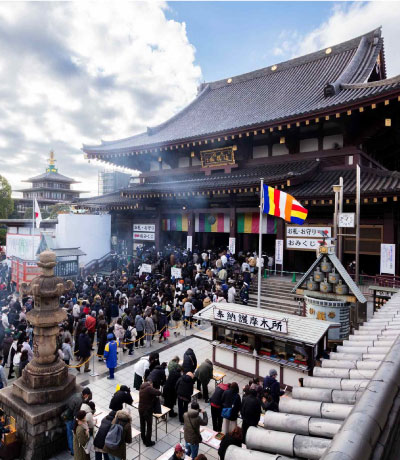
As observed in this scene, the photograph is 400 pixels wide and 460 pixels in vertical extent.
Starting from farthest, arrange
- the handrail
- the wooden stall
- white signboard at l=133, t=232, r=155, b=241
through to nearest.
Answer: white signboard at l=133, t=232, r=155, b=241 → the wooden stall → the handrail

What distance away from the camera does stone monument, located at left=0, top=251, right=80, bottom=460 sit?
6051 mm

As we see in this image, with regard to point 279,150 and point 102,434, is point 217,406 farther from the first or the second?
point 279,150

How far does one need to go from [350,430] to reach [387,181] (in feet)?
50.7

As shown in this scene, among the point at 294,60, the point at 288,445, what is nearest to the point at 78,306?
the point at 288,445

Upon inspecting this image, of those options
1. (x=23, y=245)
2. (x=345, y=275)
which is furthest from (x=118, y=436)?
(x=23, y=245)

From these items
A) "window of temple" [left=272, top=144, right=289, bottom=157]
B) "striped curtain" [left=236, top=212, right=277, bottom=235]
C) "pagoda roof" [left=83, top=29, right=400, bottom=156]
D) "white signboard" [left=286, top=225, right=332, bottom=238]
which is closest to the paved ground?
"white signboard" [left=286, top=225, right=332, bottom=238]

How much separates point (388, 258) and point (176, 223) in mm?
14026

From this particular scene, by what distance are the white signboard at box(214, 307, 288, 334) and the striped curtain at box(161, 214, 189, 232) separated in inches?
508

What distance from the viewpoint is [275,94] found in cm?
2392

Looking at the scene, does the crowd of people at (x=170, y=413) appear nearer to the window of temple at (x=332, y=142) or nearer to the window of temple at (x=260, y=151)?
the window of temple at (x=332, y=142)

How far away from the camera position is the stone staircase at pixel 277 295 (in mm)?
14594

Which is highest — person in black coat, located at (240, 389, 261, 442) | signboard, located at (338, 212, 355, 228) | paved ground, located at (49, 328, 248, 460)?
signboard, located at (338, 212, 355, 228)

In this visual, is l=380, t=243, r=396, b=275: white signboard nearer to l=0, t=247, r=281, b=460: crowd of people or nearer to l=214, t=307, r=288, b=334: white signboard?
l=0, t=247, r=281, b=460: crowd of people

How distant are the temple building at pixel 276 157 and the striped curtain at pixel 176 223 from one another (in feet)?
0.26
